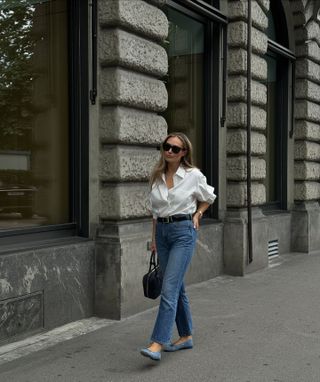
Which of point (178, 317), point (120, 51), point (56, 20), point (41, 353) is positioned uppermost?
point (56, 20)

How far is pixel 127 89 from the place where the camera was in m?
5.91

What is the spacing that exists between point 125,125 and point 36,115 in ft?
3.03

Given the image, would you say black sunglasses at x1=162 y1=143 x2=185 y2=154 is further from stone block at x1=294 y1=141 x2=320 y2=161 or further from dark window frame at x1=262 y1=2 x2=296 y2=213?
stone block at x1=294 y1=141 x2=320 y2=161

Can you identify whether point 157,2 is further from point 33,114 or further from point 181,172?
point 181,172

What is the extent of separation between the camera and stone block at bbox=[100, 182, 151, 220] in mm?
5836

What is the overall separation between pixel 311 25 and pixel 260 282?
18.5 feet

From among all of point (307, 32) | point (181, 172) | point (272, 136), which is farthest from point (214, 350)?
point (307, 32)

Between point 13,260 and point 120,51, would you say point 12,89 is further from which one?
point 13,260

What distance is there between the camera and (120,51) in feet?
19.0

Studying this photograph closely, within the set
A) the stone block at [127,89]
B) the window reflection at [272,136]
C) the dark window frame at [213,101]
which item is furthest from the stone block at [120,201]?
the window reflection at [272,136]

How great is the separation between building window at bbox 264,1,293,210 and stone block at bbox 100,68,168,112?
5.02 meters

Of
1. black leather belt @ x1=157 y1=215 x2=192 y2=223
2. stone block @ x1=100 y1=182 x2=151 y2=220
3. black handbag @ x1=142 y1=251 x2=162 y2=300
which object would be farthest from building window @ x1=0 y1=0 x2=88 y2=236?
black leather belt @ x1=157 y1=215 x2=192 y2=223

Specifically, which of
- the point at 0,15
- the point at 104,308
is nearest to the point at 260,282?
the point at 104,308

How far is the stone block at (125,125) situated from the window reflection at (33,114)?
0.50 metres
